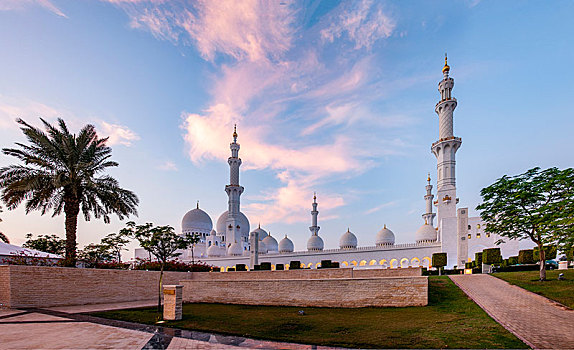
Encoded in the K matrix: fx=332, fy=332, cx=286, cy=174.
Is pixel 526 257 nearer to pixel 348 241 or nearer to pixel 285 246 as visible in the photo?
pixel 348 241

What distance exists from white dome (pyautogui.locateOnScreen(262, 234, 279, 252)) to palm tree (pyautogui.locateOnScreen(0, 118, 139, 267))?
39.5 m

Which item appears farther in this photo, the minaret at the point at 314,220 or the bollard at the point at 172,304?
the minaret at the point at 314,220

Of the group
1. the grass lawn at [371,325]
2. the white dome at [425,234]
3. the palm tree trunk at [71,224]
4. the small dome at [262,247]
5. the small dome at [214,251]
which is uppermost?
the palm tree trunk at [71,224]

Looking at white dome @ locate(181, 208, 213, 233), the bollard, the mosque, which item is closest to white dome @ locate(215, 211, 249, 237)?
A: white dome @ locate(181, 208, 213, 233)

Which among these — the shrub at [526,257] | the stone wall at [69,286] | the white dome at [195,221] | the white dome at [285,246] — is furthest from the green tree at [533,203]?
the white dome at [195,221]

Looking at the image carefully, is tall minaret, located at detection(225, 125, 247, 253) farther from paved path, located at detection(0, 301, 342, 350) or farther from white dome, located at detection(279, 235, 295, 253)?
paved path, located at detection(0, 301, 342, 350)

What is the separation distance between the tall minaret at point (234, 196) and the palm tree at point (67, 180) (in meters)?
36.4

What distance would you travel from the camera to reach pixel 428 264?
39750 mm

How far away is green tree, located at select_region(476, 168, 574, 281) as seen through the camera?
1659cm

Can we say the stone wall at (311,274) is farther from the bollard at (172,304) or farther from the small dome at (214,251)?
the small dome at (214,251)

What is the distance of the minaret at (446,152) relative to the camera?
3825 centimetres

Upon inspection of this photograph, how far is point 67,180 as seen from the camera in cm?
1812

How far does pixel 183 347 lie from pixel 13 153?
16.0 m

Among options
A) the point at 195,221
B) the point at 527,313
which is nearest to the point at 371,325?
the point at 527,313
